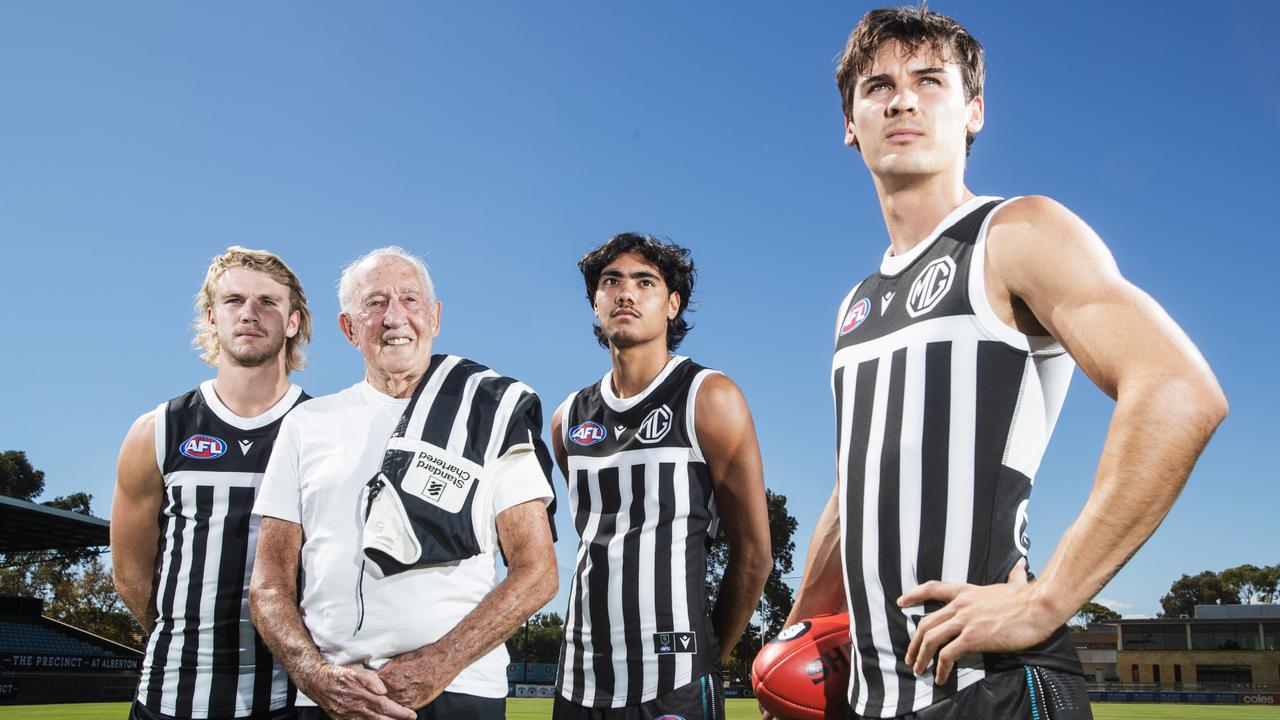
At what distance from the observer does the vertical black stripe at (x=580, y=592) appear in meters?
3.35

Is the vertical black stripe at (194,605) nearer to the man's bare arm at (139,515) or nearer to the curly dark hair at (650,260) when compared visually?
the man's bare arm at (139,515)

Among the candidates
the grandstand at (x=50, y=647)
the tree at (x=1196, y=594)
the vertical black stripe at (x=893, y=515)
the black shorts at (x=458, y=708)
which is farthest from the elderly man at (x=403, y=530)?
the tree at (x=1196, y=594)

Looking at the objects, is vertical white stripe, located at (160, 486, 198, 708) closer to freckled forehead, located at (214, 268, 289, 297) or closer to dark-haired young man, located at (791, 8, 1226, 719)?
freckled forehead, located at (214, 268, 289, 297)

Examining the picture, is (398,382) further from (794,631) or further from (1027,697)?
(1027,697)

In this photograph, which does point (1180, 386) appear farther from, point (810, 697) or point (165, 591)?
point (165, 591)

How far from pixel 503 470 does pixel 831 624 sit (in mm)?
1021

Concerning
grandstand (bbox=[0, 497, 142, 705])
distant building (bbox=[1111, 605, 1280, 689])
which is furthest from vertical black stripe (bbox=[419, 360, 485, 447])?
distant building (bbox=[1111, 605, 1280, 689])

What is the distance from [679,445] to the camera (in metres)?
3.51

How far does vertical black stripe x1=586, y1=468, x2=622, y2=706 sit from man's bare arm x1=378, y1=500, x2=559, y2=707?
2.92ft

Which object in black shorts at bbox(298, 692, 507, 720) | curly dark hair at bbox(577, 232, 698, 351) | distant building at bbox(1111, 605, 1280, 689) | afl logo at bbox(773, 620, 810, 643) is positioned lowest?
distant building at bbox(1111, 605, 1280, 689)

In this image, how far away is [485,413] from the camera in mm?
2645

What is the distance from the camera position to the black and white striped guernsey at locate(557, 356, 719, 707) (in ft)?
10.8

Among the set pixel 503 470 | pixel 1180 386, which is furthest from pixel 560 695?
pixel 1180 386

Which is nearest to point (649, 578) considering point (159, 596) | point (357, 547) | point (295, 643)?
point (357, 547)
